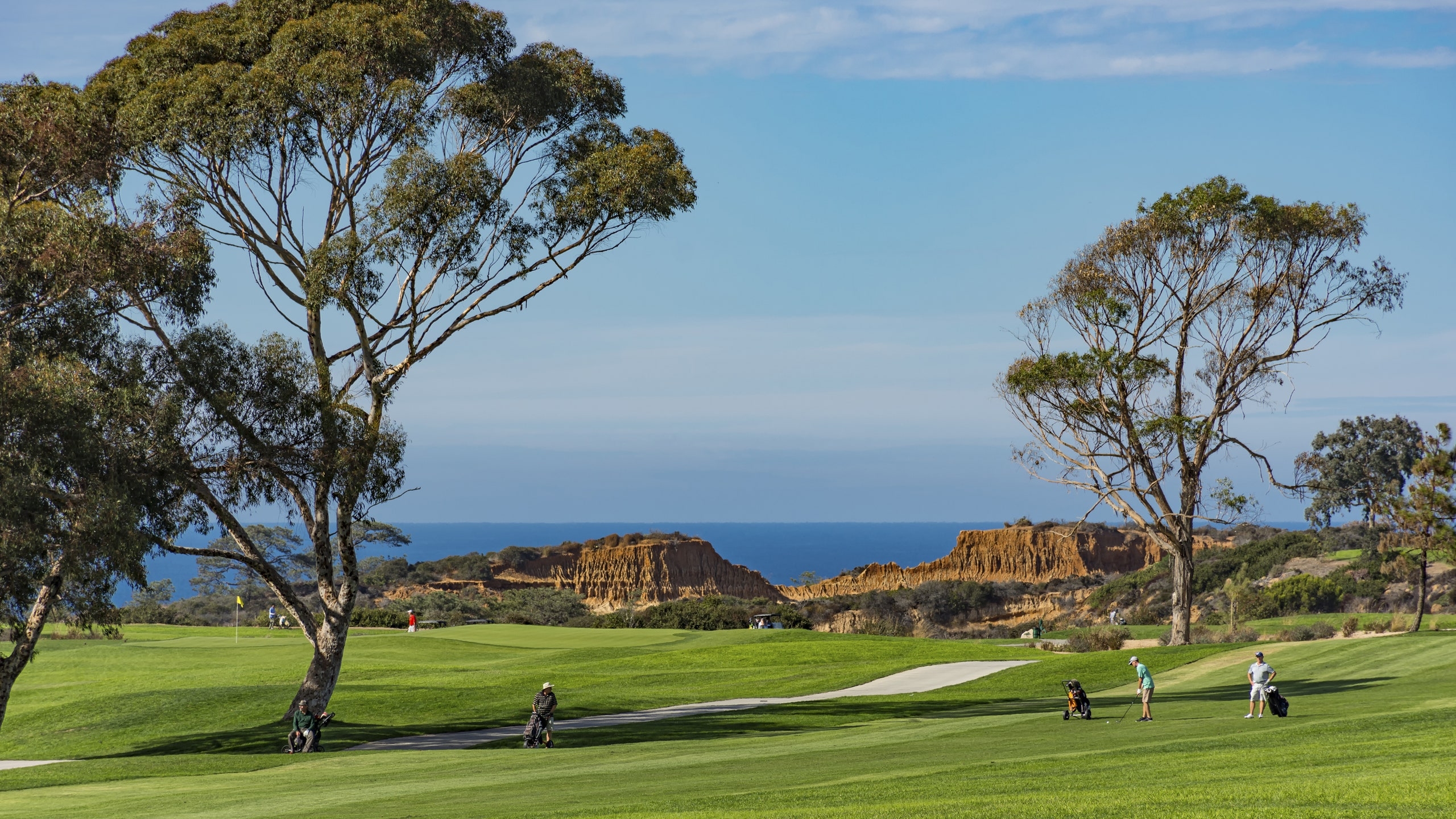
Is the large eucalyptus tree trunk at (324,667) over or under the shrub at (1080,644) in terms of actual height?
over

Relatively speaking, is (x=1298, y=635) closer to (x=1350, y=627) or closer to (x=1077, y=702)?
(x=1350, y=627)

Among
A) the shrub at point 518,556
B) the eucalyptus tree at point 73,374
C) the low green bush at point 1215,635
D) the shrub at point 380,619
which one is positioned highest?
the eucalyptus tree at point 73,374

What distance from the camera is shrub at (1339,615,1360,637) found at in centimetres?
4041

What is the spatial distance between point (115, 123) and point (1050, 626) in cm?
5440

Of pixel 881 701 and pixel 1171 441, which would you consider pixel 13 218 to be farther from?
pixel 1171 441

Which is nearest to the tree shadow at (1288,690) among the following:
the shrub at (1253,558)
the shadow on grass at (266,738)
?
the shadow on grass at (266,738)

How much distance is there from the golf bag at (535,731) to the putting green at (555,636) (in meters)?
21.5

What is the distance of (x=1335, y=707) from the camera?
22109 millimetres

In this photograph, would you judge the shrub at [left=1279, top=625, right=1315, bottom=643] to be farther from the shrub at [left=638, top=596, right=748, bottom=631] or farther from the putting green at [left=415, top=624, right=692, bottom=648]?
the shrub at [left=638, top=596, right=748, bottom=631]

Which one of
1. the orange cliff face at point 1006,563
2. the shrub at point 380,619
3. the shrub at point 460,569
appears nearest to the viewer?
the shrub at point 380,619

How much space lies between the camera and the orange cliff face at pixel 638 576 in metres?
91.4

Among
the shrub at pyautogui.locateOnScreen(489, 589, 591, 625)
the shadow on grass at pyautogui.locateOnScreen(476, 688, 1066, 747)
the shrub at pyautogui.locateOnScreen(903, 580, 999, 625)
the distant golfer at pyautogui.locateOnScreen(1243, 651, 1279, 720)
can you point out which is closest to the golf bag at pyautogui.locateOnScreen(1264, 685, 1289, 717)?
the distant golfer at pyautogui.locateOnScreen(1243, 651, 1279, 720)

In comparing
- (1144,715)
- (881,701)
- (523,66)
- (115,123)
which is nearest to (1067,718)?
(1144,715)

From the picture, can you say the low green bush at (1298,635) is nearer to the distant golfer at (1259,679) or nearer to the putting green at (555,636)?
the distant golfer at (1259,679)
